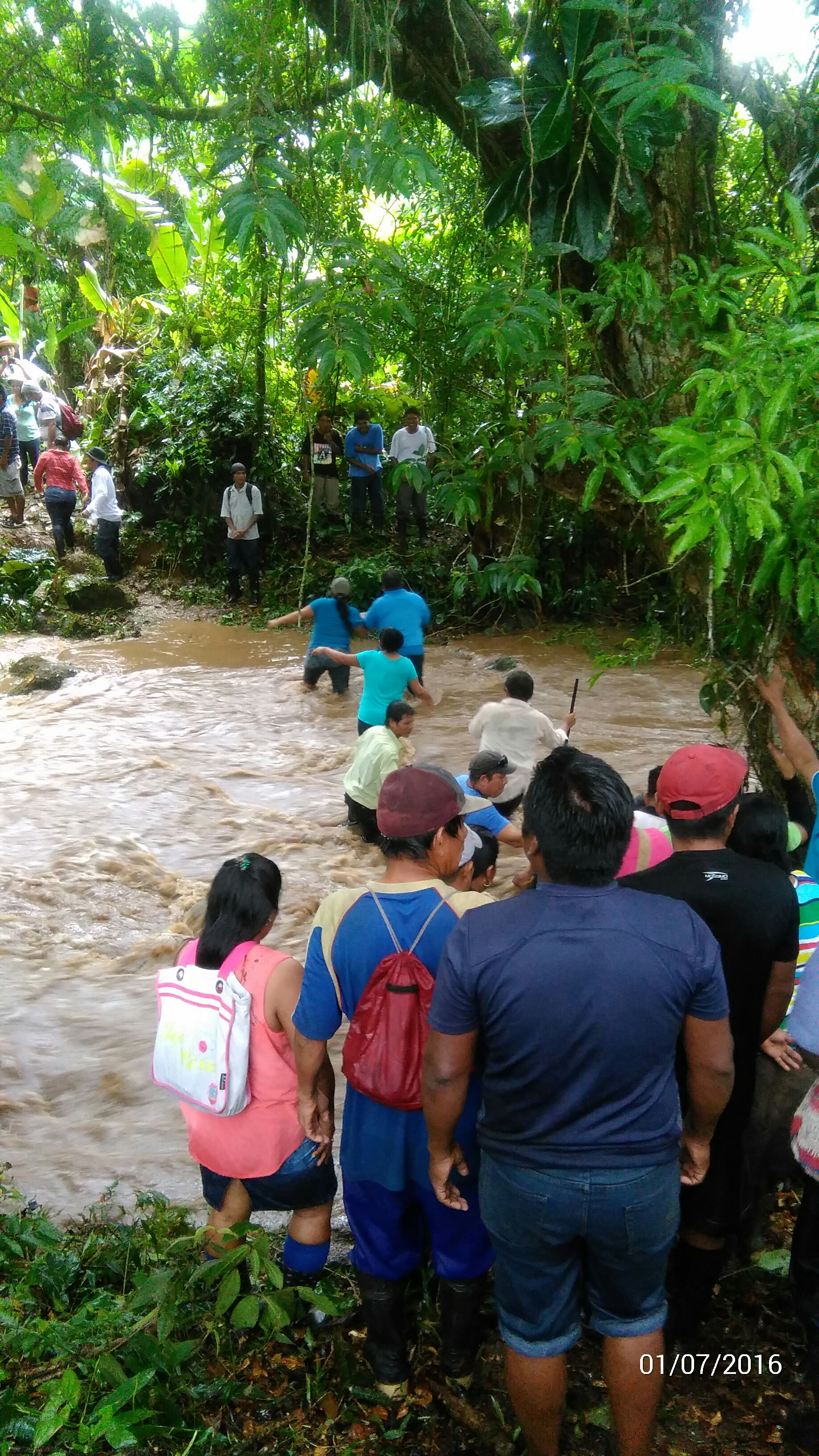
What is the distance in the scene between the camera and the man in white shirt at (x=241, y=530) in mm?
12977

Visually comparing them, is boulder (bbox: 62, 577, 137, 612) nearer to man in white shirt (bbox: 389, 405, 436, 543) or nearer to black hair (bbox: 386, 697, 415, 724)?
man in white shirt (bbox: 389, 405, 436, 543)

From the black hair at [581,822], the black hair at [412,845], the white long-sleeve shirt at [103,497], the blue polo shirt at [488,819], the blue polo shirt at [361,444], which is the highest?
the blue polo shirt at [361,444]

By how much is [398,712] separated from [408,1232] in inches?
146

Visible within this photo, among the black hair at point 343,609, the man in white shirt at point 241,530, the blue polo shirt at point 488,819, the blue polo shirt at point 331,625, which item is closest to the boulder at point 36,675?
the blue polo shirt at point 331,625

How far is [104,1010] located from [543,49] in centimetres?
474

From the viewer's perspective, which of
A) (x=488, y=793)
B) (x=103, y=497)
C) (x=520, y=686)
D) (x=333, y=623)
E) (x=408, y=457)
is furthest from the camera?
(x=103, y=497)

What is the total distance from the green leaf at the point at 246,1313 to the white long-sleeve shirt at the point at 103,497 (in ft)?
39.0

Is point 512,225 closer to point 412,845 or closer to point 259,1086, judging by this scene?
point 412,845

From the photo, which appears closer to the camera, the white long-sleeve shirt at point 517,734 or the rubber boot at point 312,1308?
the rubber boot at point 312,1308

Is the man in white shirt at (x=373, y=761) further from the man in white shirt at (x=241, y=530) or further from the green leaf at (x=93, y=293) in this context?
the man in white shirt at (x=241, y=530)

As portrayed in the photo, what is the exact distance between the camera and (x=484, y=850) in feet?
15.1

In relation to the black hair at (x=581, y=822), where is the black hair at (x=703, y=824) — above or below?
below

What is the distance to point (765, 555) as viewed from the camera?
289 centimetres

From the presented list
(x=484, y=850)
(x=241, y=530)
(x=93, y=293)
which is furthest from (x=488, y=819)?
(x=241, y=530)
